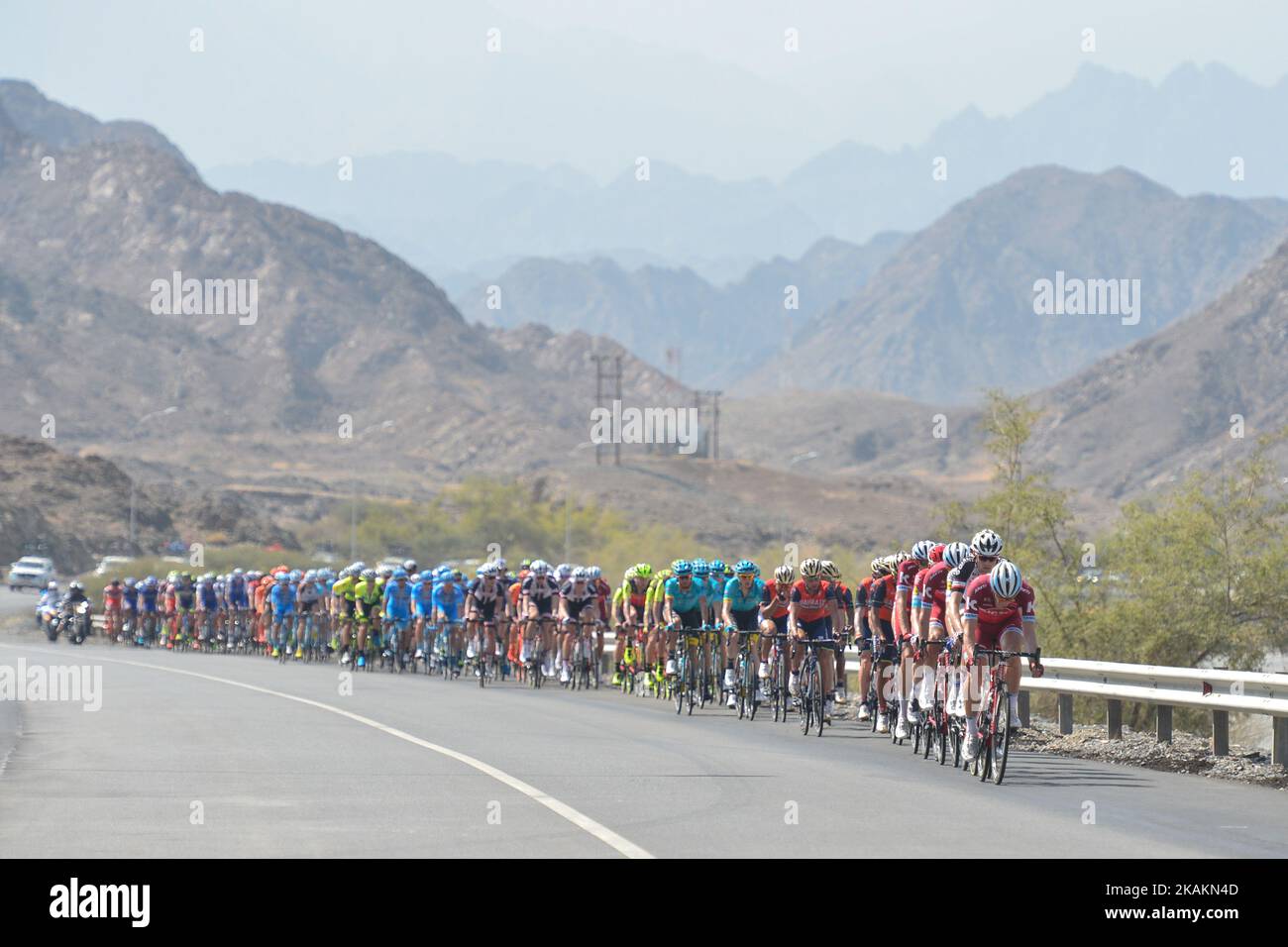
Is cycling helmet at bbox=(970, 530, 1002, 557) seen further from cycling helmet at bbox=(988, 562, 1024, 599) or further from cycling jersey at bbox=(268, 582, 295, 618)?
cycling jersey at bbox=(268, 582, 295, 618)

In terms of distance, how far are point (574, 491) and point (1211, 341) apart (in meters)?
72.0

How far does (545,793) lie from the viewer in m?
14.5

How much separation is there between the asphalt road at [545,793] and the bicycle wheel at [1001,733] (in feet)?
0.82

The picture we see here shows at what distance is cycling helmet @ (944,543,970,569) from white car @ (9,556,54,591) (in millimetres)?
75526

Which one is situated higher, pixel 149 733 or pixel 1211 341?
pixel 1211 341

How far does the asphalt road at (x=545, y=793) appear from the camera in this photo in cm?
1180

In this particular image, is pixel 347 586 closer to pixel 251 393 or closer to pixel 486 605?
pixel 486 605

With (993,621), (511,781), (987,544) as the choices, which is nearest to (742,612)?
(993,621)

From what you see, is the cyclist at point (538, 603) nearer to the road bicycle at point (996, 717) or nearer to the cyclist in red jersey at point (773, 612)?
the cyclist in red jersey at point (773, 612)

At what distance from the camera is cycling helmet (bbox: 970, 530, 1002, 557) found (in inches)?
621

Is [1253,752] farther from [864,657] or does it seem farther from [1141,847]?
[1141,847]

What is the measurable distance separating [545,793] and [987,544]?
415 centimetres
